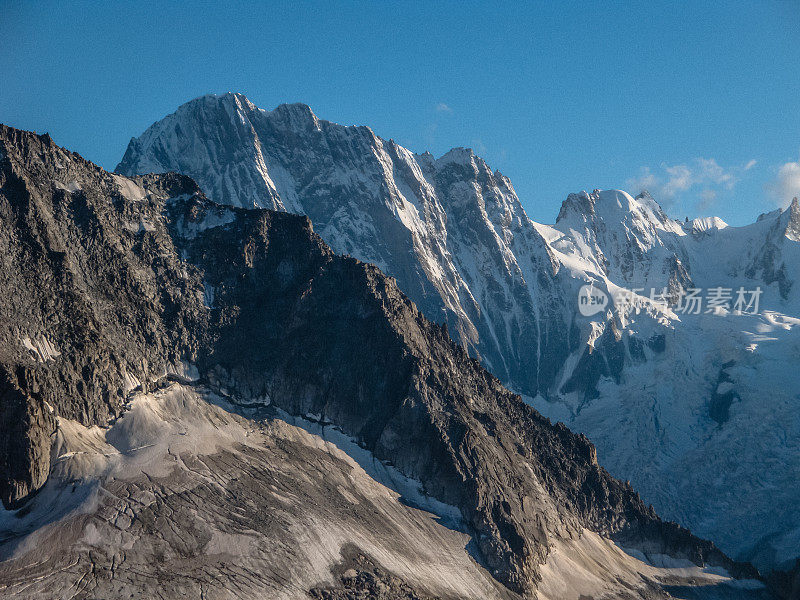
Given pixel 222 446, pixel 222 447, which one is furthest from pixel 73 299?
pixel 222 447

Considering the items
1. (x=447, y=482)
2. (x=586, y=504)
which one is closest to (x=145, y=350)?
(x=447, y=482)

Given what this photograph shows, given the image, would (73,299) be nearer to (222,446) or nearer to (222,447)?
(222,446)

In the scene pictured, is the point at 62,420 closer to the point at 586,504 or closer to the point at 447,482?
the point at 447,482

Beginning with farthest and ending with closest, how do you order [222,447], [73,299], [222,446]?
[222,446]
[222,447]
[73,299]

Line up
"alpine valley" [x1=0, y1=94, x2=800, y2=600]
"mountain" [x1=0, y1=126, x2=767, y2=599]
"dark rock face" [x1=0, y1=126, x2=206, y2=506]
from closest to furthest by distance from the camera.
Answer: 1. "alpine valley" [x1=0, y1=94, x2=800, y2=600]
2. "mountain" [x1=0, y1=126, x2=767, y2=599]
3. "dark rock face" [x1=0, y1=126, x2=206, y2=506]

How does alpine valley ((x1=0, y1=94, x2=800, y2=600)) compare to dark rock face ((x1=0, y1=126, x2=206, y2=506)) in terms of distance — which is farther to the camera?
dark rock face ((x1=0, y1=126, x2=206, y2=506))

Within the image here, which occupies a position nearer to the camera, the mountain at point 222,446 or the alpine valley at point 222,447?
the alpine valley at point 222,447

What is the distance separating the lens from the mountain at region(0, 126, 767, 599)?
13762cm

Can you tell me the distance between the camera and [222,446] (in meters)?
164

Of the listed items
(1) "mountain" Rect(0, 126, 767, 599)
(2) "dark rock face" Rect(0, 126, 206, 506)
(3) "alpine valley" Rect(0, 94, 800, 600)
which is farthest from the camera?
(2) "dark rock face" Rect(0, 126, 206, 506)

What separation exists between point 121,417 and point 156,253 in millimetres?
42021

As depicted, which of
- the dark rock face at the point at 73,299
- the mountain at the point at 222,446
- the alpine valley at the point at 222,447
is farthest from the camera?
the dark rock face at the point at 73,299

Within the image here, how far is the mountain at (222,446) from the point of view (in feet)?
452

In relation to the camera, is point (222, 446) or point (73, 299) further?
point (222, 446)
